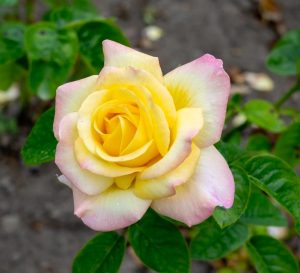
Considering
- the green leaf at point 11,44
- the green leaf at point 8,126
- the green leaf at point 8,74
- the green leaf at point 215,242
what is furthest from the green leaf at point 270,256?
the green leaf at point 8,126

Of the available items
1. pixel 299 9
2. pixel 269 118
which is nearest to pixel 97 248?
pixel 269 118

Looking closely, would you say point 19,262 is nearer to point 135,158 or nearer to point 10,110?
point 10,110

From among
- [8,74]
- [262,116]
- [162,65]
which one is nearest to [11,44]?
[8,74]

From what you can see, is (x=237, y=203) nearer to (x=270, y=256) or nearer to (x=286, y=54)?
(x=270, y=256)

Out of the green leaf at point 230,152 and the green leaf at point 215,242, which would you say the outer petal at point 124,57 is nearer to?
the green leaf at point 230,152

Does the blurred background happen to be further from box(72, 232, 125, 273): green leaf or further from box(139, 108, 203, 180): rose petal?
box(139, 108, 203, 180): rose petal

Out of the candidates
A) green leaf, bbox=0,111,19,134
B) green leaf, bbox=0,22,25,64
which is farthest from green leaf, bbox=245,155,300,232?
green leaf, bbox=0,111,19,134
